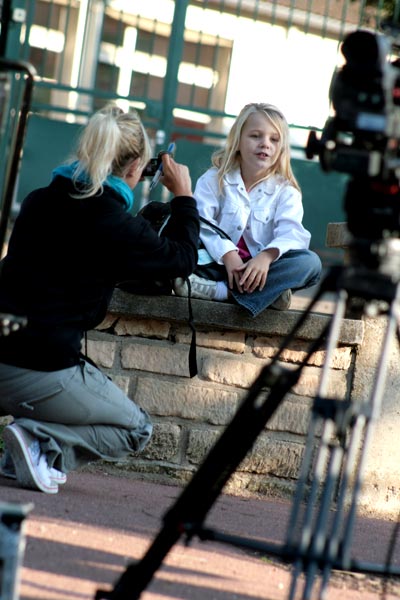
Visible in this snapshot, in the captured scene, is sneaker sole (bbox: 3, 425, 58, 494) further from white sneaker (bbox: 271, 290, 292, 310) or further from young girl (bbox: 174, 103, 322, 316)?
white sneaker (bbox: 271, 290, 292, 310)

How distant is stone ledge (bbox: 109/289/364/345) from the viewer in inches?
201

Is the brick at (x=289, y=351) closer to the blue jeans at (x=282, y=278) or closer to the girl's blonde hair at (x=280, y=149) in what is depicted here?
the blue jeans at (x=282, y=278)

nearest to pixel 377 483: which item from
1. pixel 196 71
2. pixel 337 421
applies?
pixel 337 421

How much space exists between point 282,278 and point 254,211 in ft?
1.22

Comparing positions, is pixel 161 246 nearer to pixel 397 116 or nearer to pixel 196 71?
pixel 397 116

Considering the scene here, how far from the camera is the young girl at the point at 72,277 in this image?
13.6 ft

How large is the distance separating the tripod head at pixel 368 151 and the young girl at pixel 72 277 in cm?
158

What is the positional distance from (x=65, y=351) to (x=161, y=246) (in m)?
0.54

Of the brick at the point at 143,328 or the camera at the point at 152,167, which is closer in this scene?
the camera at the point at 152,167

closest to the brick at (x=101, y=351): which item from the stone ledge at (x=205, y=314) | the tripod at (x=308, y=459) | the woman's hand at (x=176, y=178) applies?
the stone ledge at (x=205, y=314)

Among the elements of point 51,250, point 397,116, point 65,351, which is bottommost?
point 65,351

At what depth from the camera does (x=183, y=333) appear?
5184mm

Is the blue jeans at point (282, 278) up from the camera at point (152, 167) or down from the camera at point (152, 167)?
down

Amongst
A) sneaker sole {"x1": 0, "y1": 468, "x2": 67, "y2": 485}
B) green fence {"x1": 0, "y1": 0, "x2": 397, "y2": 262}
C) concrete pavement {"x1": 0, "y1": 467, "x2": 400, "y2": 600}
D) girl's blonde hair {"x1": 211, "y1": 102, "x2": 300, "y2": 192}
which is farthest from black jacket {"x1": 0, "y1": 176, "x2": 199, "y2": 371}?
green fence {"x1": 0, "y1": 0, "x2": 397, "y2": 262}
